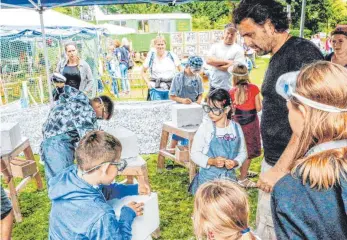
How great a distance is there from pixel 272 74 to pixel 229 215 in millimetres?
962

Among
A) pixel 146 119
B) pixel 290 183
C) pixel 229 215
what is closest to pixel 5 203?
pixel 229 215

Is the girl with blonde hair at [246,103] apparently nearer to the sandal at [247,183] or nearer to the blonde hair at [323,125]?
the sandal at [247,183]

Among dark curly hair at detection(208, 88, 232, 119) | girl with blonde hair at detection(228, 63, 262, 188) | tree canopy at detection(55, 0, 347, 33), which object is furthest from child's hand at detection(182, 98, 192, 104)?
tree canopy at detection(55, 0, 347, 33)

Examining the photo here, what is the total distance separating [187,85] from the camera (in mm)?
4953

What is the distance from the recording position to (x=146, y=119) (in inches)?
295

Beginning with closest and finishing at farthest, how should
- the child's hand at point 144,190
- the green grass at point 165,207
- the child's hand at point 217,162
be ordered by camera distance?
the child's hand at point 144,190, the child's hand at point 217,162, the green grass at point 165,207

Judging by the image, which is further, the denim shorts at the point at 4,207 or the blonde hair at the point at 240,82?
the blonde hair at the point at 240,82

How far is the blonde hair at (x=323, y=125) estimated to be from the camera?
106 centimetres

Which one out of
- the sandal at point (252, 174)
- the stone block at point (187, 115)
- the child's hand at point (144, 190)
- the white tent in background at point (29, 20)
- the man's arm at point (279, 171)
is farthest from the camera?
the white tent in background at point (29, 20)

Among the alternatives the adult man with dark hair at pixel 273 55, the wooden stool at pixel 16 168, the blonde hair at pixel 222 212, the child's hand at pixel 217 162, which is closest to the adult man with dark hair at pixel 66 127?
the wooden stool at pixel 16 168

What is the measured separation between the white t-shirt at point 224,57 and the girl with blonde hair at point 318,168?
374 centimetres

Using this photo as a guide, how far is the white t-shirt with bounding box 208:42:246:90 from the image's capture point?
16.0 feet

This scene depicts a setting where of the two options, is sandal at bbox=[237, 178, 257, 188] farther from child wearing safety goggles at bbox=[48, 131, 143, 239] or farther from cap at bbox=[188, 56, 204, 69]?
child wearing safety goggles at bbox=[48, 131, 143, 239]

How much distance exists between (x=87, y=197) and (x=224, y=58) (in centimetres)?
341
